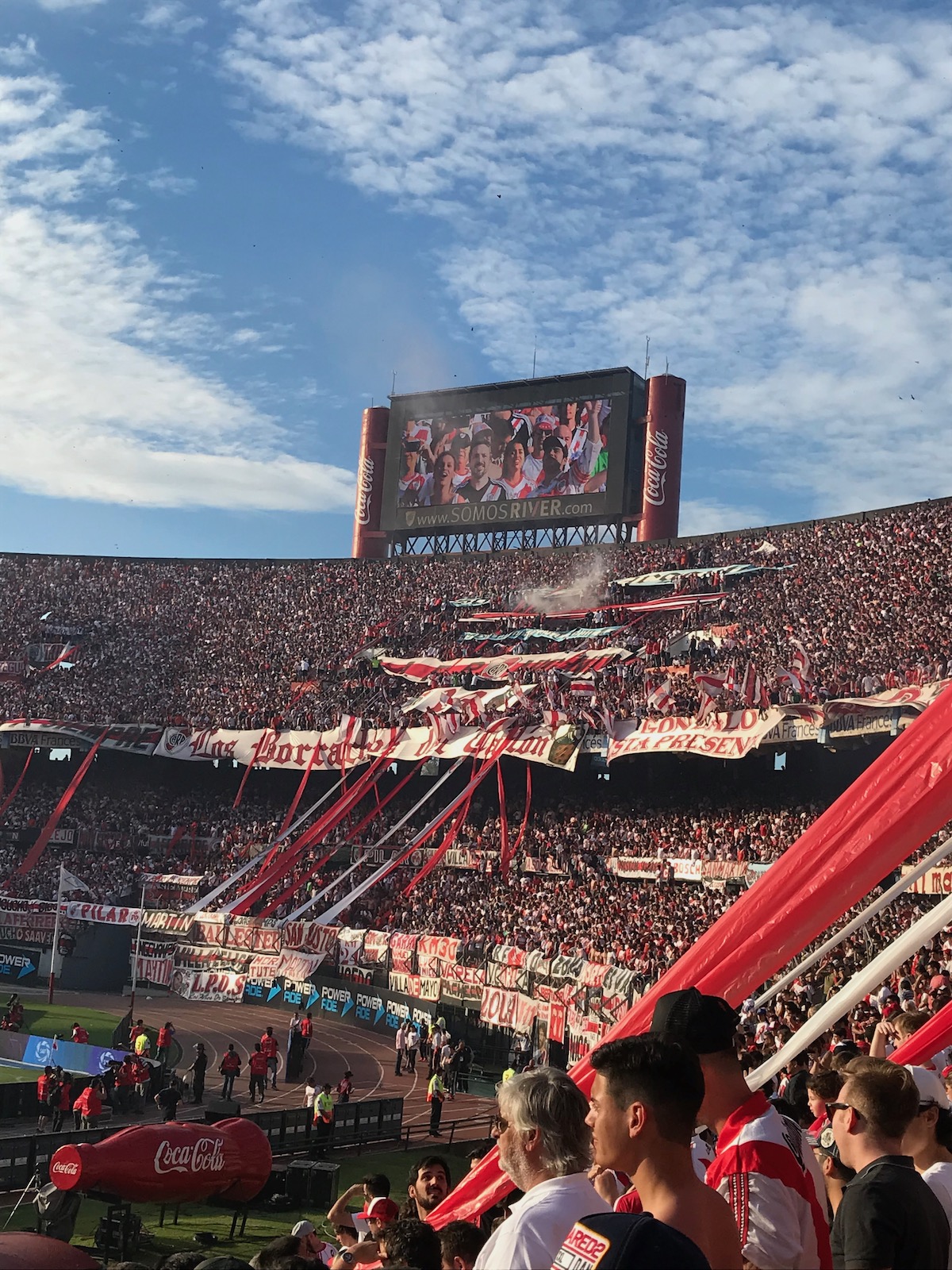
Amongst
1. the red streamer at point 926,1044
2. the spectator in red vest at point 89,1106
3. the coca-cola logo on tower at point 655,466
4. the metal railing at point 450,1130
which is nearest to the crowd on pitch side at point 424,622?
the coca-cola logo on tower at point 655,466

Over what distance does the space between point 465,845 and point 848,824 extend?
1209 inches

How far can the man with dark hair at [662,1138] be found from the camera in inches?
122

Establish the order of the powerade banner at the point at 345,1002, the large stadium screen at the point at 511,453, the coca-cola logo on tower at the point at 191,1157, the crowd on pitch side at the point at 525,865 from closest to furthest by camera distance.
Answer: the coca-cola logo on tower at the point at 191,1157, the crowd on pitch side at the point at 525,865, the powerade banner at the point at 345,1002, the large stadium screen at the point at 511,453

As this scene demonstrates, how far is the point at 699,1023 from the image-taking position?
3852 millimetres

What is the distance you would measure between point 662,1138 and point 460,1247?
57.4 inches

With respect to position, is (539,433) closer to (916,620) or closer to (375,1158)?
(916,620)

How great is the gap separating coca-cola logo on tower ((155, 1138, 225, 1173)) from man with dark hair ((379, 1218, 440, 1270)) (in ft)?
33.8

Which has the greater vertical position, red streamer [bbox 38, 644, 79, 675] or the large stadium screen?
the large stadium screen

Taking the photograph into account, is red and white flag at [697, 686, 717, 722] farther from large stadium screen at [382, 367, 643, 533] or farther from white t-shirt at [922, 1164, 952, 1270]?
white t-shirt at [922, 1164, 952, 1270]

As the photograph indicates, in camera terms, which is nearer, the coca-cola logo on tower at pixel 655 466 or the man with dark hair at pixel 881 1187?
the man with dark hair at pixel 881 1187

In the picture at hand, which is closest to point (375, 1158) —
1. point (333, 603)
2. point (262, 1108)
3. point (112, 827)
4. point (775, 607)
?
point (262, 1108)

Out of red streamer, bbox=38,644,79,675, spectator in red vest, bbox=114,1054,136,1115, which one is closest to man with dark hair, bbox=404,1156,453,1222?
spectator in red vest, bbox=114,1054,136,1115

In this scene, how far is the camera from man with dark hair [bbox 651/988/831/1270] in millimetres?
3703

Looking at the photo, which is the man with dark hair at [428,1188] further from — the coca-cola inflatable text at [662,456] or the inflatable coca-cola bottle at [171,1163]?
the coca-cola inflatable text at [662,456]
